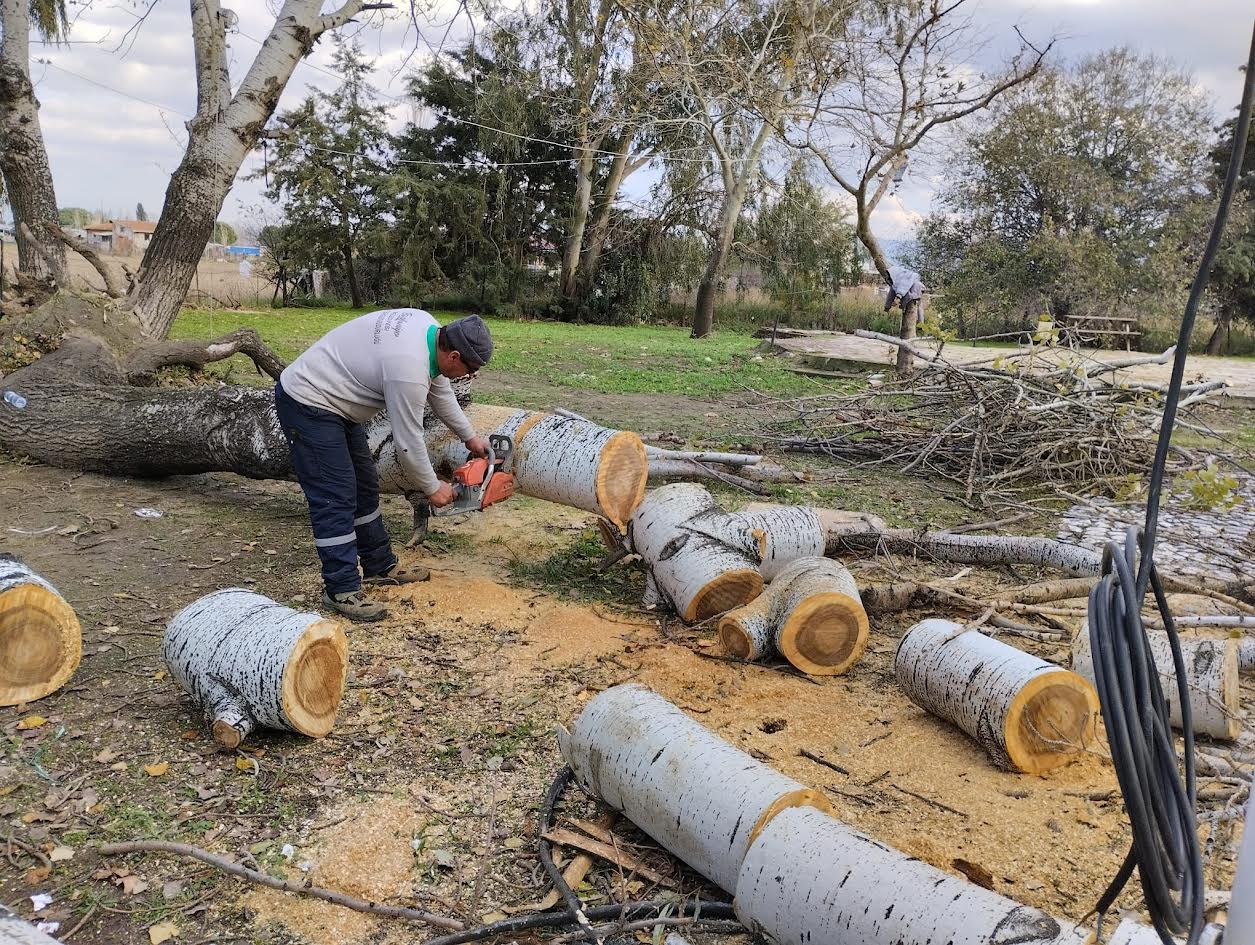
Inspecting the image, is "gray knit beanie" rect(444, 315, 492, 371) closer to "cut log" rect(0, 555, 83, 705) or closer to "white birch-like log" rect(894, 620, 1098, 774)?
"cut log" rect(0, 555, 83, 705)

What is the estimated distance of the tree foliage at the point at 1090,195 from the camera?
23.1 metres

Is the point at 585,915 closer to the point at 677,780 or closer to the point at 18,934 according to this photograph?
the point at 677,780

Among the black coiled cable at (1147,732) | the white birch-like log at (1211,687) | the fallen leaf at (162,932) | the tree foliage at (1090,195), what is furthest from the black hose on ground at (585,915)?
the tree foliage at (1090,195)

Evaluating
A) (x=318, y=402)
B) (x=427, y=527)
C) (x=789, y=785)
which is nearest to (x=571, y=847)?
(x=789, y=785)

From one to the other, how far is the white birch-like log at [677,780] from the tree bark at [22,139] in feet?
27.8

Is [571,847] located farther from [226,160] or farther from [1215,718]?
[226,160]

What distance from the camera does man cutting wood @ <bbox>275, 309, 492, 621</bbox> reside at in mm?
4113

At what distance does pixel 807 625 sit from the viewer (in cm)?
384

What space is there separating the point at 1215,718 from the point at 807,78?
12.2 m

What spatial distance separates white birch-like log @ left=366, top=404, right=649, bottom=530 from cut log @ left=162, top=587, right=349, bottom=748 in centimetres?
157

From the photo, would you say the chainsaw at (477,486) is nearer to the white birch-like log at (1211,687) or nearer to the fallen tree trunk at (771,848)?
the fallen tree trunk at (771,848)

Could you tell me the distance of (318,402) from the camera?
4211 mm

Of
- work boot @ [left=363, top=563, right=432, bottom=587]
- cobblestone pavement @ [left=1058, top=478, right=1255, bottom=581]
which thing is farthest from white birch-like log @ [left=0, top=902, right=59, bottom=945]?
cobblestone pavement @ [left=1058, top=478, right=1255, bottom=581]

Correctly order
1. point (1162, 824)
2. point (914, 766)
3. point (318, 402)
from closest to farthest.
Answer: point (1162, 824) → point (914, 766) → point (318, 402)
